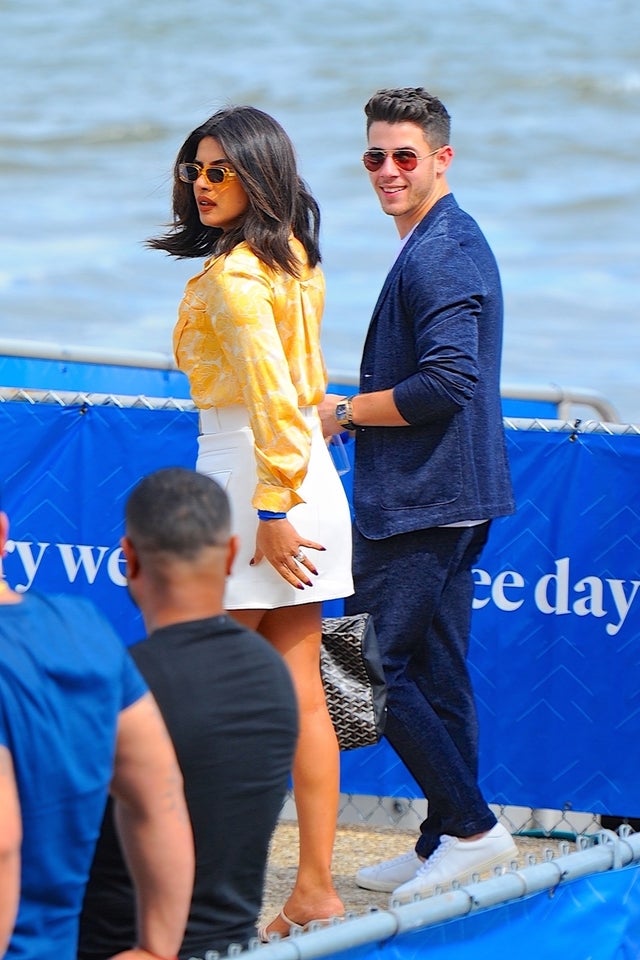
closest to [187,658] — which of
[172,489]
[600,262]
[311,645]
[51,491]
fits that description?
[172,489]

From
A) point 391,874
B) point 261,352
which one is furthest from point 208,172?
point 391,874

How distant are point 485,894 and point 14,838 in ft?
2.38

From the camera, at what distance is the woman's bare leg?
3.29 metres

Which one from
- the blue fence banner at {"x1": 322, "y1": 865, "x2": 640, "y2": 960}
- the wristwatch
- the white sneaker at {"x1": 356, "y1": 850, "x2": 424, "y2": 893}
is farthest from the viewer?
the white sneaker at {"x1": 356, "y1": 850, "x2": 424, "y2": 893}

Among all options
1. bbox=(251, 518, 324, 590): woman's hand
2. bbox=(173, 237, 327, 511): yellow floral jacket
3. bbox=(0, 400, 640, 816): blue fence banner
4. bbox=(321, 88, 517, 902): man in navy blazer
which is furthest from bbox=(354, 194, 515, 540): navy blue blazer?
bbox=(0, 400, 640, 816): blue fence banner

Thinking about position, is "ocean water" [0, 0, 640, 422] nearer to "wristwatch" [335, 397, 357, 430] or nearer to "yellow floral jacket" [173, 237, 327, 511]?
"wristwatch" [335, 397, 357, 430]

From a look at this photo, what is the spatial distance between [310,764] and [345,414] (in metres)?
0.82

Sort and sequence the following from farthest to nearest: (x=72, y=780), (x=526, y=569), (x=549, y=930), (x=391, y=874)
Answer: (x=526, y=569) < (x=391, y=874) < (x=549, y=930) < (x=72, y=780)

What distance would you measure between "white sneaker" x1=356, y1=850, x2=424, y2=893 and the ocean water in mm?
Result: 10315

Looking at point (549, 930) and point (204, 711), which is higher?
point (204, 711)

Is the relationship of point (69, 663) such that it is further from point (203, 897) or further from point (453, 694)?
point (453, 694)

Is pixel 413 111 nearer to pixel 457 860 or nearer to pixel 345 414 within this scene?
pixel 345 414

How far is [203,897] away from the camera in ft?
7.23

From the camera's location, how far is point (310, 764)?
3291 millimetres
